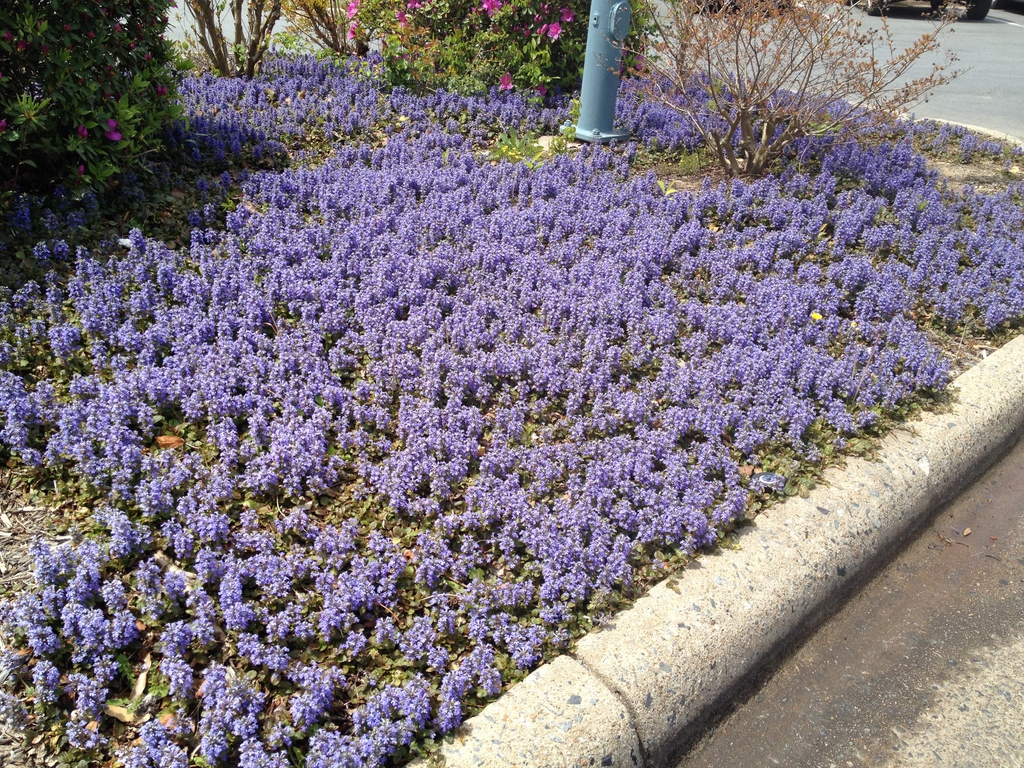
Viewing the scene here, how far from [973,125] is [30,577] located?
→ 10.8 m

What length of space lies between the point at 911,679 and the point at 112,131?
17.2ft

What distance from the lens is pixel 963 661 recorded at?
3162 mm

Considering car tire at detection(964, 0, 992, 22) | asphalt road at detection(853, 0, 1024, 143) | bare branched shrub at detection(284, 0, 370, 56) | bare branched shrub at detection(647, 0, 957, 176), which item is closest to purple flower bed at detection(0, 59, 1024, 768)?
bare branched shrub at detection(647, 0, 957, 176)

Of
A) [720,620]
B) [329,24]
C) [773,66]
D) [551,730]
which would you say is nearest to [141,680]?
[551,730]

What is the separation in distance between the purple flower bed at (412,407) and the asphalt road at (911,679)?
0.64 meters

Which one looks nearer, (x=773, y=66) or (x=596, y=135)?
(x=773, y=66)

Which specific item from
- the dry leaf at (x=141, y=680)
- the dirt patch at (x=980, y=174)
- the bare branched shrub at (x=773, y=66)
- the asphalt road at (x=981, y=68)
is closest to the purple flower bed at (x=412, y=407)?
the dry leaf at (x=141, y=680)

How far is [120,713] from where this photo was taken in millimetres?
2508

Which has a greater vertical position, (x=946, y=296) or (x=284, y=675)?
(x=946, y=296)

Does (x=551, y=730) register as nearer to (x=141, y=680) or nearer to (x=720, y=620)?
(x=720, y=620)

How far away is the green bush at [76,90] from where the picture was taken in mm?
4555

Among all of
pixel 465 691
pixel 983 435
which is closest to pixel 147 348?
pixel 465 691

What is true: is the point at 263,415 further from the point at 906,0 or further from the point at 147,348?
the point at 906,0

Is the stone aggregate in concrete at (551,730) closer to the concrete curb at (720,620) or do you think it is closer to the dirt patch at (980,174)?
the concrete curb at (720,620)
